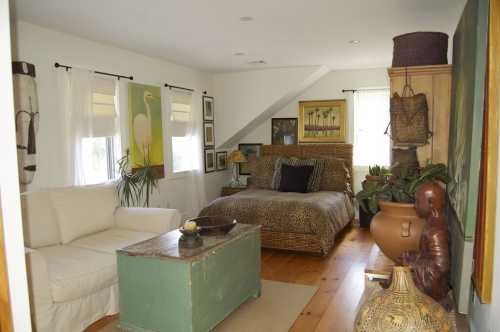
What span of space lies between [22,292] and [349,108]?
5449mm

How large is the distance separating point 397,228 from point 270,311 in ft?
4.76

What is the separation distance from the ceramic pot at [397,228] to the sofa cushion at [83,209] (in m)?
2.50

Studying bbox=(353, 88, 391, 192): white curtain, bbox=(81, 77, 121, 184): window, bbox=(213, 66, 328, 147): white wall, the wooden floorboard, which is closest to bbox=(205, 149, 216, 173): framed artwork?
bbox=(213, 66, 328, 147): white wall

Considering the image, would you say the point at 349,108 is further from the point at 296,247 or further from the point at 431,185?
the point at 431,185

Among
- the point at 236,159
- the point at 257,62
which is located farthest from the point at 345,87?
the point at 236,159

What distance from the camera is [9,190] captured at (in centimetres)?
96

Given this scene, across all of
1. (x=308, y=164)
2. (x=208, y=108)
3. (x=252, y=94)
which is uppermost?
(x=252, y=94)

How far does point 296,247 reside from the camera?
4.28m

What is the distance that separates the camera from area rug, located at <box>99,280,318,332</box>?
2.71 metres

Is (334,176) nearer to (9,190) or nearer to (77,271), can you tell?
(77,271)

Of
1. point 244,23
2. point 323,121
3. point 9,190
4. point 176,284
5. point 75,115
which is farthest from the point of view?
point 323,121

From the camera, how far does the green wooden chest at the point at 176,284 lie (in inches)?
91.7

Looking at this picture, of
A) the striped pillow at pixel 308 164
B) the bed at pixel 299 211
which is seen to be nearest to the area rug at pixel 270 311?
the bed at pixel 299 211

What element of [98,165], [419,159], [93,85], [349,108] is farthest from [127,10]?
[349,108]
